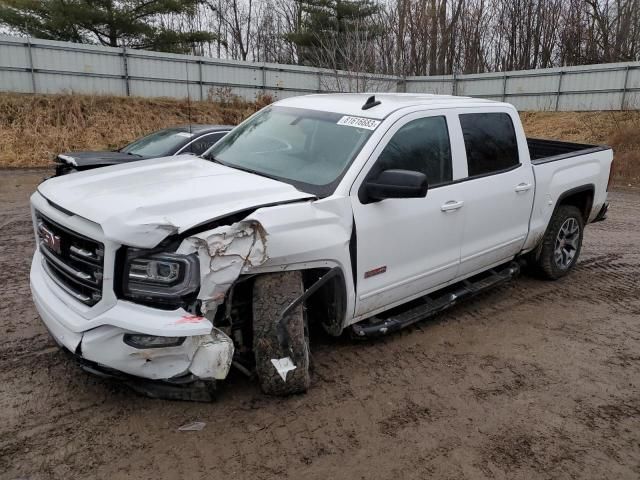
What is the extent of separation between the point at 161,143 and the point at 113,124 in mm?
10170

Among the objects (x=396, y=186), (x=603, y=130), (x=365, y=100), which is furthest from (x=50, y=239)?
(x=603, y=130)

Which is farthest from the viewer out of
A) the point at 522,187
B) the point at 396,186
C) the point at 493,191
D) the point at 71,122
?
the point at 71,122

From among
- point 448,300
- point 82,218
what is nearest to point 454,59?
point 448,300

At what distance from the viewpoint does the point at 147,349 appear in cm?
271

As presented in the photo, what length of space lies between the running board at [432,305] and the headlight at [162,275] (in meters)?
1.46

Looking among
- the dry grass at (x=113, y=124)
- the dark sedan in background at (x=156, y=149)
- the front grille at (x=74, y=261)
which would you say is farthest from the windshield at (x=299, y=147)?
the dry grass at (x=113, y=124)

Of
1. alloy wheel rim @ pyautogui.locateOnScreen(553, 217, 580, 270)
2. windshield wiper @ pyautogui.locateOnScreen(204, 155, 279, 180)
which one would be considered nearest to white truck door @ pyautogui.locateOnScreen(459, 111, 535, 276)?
alloy wheel rim @ pyautogui.locateOnScreen(553, 217, 580, 270)

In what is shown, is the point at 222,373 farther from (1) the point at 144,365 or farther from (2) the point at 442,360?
(2) the point at 442,360

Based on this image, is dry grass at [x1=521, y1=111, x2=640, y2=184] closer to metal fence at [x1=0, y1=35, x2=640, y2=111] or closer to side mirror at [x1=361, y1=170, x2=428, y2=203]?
metal fence at [x1=0, y1=35, x2=640, y2=111]

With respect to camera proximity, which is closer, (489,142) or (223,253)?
(223,253)

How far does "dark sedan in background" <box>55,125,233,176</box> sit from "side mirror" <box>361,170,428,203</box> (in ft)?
16.5

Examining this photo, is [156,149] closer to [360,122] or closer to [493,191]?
[360,122]

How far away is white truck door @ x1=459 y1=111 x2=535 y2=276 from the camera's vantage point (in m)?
4.34

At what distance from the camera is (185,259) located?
8.84 ft
